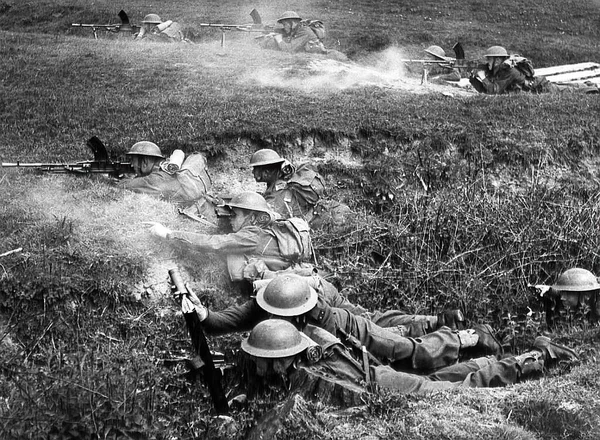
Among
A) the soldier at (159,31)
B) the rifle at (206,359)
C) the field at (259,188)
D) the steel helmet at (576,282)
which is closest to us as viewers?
the field at (259,188)

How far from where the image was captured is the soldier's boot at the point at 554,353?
7137mm

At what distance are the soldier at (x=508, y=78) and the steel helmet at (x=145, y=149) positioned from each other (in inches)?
342

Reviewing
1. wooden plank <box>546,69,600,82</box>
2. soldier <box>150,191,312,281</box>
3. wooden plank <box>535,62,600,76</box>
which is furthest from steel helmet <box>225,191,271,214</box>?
wooden plank <box>535,62,600,76</box>

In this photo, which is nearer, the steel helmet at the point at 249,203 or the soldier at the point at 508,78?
the steel helmet at the point at 249,203

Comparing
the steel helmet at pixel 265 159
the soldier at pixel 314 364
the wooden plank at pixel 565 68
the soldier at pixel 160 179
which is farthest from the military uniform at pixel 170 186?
the wooden plank at pixel 565 68

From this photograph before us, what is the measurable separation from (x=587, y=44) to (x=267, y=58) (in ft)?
40.5

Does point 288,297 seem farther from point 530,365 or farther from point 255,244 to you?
point 530,365

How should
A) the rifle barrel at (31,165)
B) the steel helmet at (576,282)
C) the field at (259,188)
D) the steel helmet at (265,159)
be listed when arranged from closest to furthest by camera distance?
1. the field at (259,188)
2. the steel helmet at (576,282)
3. the rifle barrel at (31,165)
4. the steel helmet at (265,159)

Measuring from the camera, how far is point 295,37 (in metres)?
18.9

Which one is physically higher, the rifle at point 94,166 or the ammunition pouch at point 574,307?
the rifle at point 94,166

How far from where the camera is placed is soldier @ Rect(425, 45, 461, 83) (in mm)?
18281

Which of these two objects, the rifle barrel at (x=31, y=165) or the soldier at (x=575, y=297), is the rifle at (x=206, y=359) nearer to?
the soldier at (x=575, y=297)

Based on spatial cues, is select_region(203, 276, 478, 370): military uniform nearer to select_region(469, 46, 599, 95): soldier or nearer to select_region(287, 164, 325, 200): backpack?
select_region(287, 164, 325, 200): backpack

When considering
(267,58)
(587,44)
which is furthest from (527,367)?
Answer: (587,44)
